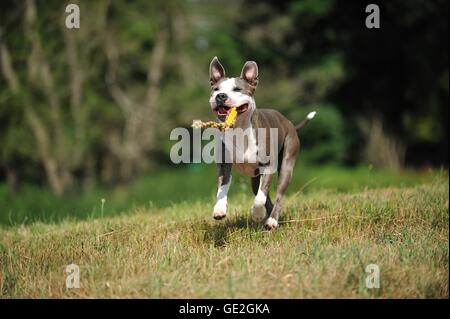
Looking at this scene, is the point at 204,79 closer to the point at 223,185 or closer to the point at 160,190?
the point at 160,190

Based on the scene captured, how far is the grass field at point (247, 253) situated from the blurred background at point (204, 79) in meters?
11.9

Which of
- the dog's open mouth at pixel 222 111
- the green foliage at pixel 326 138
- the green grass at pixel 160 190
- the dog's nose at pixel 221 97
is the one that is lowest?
the green grass at pixel 160 190

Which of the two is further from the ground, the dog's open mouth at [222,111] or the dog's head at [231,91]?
the dog's head at [231,91]

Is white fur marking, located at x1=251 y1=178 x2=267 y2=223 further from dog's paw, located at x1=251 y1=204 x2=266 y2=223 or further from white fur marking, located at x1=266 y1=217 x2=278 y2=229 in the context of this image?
white fur marking, located at x1=266 y1=217 x2=278 y2=229

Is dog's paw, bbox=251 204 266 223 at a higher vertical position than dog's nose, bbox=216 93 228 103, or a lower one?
lower

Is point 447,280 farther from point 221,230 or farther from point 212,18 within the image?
point 212,18

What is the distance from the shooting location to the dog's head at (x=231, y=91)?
6020 millimetres

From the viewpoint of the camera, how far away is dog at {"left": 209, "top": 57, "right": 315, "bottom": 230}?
19.9 ft

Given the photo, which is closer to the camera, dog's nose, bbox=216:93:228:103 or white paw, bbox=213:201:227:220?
white paw, bbox=213:201:227:220

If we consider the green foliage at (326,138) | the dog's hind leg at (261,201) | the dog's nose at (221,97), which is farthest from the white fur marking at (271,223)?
the green foliage at (326,138)

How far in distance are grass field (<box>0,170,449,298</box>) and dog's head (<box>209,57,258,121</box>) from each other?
1292 mm

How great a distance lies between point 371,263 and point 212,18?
23717 mm

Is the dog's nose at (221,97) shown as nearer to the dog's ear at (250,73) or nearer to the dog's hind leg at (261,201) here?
the dog's ear at (250,73)
